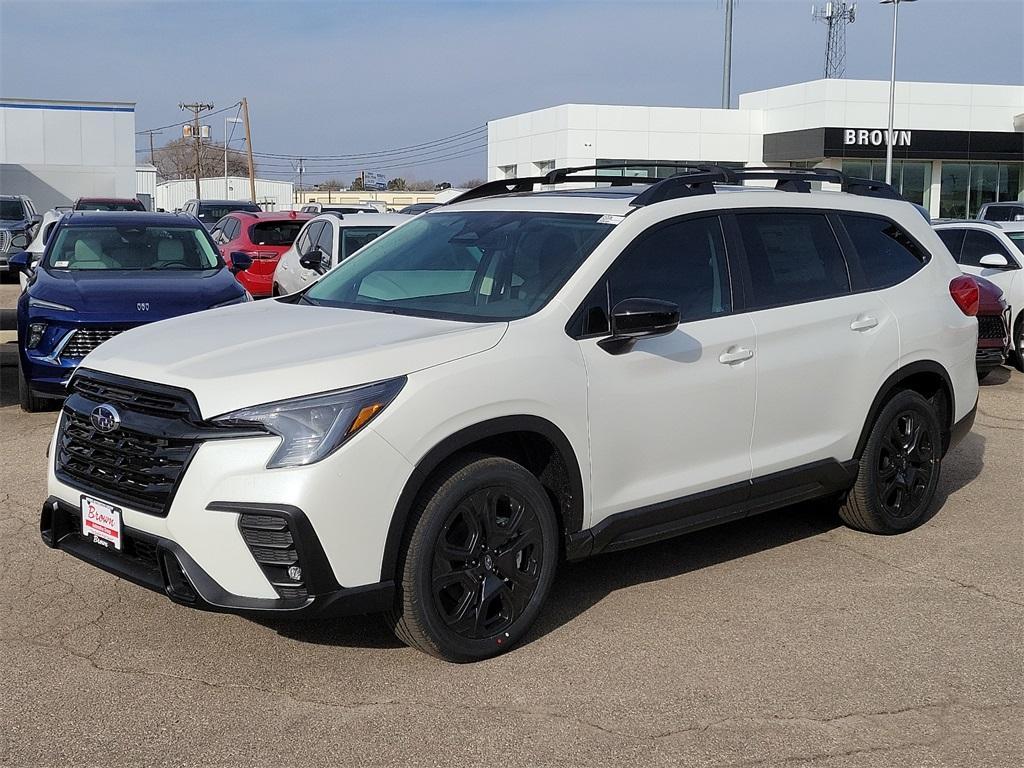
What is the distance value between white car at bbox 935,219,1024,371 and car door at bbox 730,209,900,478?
24.1ft

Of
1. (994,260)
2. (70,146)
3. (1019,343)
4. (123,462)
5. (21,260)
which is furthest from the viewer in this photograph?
(70,146)

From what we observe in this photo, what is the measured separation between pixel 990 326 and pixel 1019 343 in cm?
182

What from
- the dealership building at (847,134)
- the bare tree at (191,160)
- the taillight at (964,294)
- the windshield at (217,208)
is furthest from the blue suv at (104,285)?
the bare tree at (191,160)

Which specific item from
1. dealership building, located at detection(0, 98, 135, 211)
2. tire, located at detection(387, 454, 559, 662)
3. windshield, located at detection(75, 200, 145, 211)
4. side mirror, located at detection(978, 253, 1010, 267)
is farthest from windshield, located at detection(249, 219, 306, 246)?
dealership building, located at detection(0, 98, 135, 211)

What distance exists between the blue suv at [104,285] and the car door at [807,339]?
5148 mm

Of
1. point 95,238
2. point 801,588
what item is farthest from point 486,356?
point 95,238

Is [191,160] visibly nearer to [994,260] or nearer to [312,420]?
[994,260]

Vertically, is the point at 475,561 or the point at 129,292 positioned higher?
the point at 129,292

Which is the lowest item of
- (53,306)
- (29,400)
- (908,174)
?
(29,400)

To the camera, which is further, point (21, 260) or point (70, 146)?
point (70, 146)

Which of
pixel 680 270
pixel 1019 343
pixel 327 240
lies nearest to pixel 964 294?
pixel 680 270

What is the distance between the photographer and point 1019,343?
12.8 meters

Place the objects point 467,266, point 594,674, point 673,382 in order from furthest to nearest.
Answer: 1. point 467,266
2. point 673,382
3. point 594,674

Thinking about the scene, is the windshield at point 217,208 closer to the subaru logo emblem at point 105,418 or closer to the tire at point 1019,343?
the tire at point 1019,343
